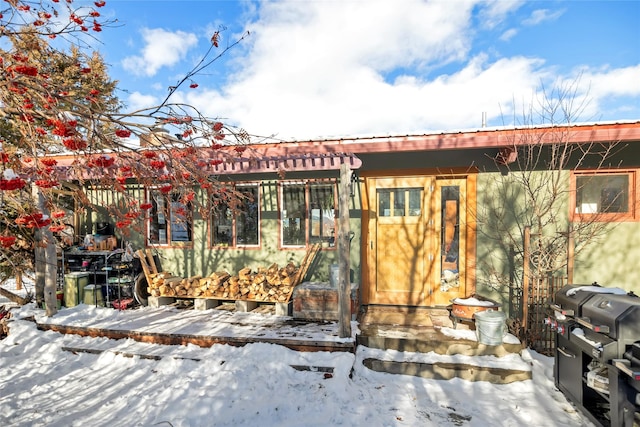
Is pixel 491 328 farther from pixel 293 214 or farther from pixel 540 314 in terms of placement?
pixel 293 214

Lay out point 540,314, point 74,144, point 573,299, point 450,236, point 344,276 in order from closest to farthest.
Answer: point 74,144 < point 573,299 < point 344,276 < point 540,314 < point 450,236

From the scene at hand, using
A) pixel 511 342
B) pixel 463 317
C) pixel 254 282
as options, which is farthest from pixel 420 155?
pixel 254 282

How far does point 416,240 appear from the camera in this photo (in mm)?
5586

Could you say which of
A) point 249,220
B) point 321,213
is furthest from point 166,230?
point 321,213

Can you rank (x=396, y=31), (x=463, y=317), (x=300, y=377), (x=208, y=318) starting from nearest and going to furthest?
(x=300, y=377), (x=463, y=317), (x=208, y=318), (x=396, y=31)

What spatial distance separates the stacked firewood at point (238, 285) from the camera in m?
5.47

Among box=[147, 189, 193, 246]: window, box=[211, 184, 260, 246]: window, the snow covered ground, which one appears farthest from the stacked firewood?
the snow covered ground

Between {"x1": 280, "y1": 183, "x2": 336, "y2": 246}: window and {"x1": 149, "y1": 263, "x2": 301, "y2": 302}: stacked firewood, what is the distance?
0.63 metres

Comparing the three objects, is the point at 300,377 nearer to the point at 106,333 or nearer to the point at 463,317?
the point at 463,317

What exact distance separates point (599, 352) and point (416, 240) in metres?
3.20

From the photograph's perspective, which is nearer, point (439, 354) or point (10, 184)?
point (10, 184)

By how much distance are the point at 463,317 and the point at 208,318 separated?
415cm

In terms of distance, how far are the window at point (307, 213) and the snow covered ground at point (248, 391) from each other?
7.70 ft

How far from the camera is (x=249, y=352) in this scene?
4043 mm
